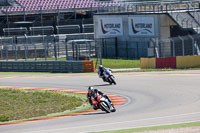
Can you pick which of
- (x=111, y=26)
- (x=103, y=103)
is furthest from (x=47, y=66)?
(x=103, y=103)

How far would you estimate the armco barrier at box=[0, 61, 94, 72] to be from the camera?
112 feet

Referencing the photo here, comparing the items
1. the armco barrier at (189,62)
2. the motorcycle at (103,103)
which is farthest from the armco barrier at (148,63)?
the motorcycle at (103,103)

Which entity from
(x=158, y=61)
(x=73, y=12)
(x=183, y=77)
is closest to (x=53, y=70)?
(x=158, y=61)

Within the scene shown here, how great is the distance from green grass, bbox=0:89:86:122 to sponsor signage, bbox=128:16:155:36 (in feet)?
69.4

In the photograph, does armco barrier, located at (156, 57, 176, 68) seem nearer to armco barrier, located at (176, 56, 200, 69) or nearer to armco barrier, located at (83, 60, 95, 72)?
armco barrier, located at (176, 56, 200, 69)

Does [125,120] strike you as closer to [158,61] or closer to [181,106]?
[181,106]

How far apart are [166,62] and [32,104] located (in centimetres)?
1488

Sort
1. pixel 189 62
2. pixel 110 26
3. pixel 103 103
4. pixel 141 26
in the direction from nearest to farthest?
1. pixel 103 103
2. pixel 189 62
3. pixel 141 26
4. pixel 110 26

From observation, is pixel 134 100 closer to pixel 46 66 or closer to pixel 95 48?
pixel 46 66

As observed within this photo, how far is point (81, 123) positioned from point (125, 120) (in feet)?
4.06

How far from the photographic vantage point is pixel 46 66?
36.5 metres

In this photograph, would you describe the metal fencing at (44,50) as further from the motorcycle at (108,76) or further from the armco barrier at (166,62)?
the motorcycle at (108,76)

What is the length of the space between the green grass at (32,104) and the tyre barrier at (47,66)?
10.4 m

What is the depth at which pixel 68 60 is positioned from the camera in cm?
3528
